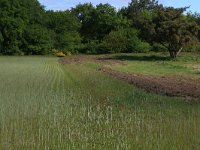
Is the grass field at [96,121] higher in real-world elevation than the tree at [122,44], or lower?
higher

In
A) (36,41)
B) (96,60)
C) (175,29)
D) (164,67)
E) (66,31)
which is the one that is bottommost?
(96,60)

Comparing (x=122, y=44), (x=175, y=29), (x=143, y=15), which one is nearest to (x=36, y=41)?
(x=122, y=44)

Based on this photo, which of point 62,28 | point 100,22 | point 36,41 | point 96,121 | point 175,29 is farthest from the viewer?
point 62,28

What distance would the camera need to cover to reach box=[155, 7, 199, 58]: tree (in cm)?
4988

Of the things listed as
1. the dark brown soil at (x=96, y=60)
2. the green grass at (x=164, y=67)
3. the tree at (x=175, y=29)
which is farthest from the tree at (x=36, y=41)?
the green grass at (x=164, y=67)

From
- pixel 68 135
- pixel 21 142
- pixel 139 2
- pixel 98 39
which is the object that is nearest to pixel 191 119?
pixel 68 135

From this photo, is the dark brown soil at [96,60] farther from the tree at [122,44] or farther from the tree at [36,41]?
the tree at [36,41]

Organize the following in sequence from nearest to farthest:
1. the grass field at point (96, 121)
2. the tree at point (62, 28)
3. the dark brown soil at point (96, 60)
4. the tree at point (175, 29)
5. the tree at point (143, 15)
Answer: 1. the grass field at point (96, 121)
2. the dark brown soil at point (96, 60)
3. the tree at point (175, 29)
4. the tree at point (143, 15)
5. the tree at point (62, 28)

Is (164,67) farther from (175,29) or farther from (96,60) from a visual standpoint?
(96,60)

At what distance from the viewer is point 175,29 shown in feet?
164

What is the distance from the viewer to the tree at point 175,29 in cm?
4988

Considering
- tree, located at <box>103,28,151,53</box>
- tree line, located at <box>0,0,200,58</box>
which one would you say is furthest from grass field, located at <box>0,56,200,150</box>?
tree, located at <box>103,28,151,53</box>

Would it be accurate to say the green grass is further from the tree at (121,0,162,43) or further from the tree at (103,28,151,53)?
the tree at (103,28,151,53)

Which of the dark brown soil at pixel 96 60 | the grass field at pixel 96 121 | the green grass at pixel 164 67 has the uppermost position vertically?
the grass field at pixel 96 121
